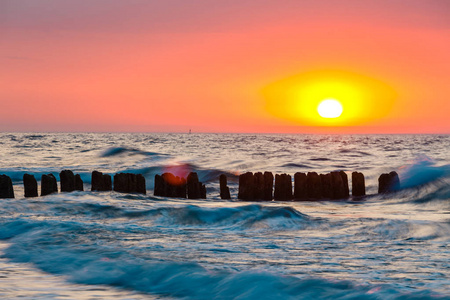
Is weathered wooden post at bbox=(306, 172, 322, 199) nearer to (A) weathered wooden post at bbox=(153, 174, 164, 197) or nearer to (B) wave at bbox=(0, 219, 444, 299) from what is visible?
(A) weathered wooden post at bbox=(153, 174, 164, 197)

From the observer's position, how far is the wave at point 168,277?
15.7ft

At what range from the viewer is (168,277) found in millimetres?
5453

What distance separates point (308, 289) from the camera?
4.88m

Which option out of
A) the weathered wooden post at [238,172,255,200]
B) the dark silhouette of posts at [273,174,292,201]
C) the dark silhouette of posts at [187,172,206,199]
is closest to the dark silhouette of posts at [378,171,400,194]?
the dark silhouette of posts at [273,174,292,201]

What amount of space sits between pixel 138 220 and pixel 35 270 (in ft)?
11.5

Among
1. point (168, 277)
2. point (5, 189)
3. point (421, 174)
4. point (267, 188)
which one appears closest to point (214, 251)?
point (168, 277)

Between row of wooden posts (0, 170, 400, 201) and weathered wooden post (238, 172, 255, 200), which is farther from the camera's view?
weathered wooden post (238, 172, 255, 200)

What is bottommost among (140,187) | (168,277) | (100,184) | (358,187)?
(358,187)

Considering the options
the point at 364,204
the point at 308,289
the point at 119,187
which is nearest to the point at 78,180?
the point at 119,187

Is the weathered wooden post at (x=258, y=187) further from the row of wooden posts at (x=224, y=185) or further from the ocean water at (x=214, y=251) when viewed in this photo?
the ocean water at (x=214, y=251)

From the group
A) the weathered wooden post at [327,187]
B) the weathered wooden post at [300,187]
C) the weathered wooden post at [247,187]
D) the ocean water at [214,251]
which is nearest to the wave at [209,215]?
the ocean water at [214,251]

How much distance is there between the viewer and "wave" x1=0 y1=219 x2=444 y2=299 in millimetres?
4793

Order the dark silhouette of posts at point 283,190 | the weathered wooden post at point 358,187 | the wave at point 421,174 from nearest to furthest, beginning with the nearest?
the dark silhouette of posts at point 283,190 < the weathered wooden post at point 358,187 < the wave at point 421,174

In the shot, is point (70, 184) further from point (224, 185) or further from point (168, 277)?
point (168, 277)
